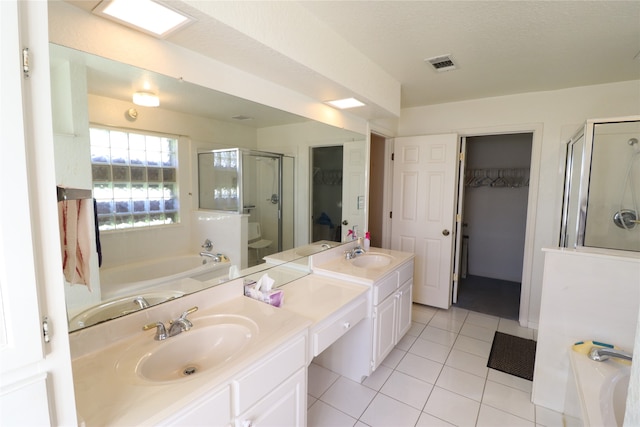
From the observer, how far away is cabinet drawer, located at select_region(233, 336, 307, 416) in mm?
1112

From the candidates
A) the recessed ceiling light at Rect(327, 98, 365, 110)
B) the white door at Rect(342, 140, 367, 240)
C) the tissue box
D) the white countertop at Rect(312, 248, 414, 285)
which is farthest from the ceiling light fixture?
the white door at Rect(342, 140, 367, 240)

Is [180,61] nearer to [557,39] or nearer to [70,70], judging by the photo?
[70,70]

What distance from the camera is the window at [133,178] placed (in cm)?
119

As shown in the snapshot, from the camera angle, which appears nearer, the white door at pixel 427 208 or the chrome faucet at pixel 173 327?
the chrome faucet at pixel 173 327

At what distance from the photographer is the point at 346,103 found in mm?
2336

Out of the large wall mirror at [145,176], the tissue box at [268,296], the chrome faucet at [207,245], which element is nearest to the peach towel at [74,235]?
the large wall mirror at [145,176]

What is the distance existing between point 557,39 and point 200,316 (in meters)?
2.68

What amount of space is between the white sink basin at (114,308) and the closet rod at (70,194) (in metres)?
0.54

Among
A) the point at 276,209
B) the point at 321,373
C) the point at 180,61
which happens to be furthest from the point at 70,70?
the point at 321,373

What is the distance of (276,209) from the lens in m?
2.09

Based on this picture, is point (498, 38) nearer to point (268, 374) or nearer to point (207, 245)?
point (207, 245)

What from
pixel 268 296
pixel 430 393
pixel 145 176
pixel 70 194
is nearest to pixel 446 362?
pixel 430 393

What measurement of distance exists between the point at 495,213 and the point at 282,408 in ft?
14.4

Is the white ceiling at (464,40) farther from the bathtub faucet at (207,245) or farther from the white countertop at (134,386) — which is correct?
the white countertop at (134,386)
